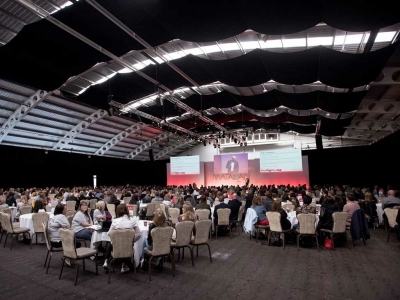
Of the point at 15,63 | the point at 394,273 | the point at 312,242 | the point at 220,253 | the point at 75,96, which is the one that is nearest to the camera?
the point at 394,273

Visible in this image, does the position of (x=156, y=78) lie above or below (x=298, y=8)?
above

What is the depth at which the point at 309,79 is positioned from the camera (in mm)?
7121

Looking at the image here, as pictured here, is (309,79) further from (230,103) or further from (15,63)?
(15,63)

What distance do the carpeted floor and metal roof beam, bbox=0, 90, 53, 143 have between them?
1069 centimetres

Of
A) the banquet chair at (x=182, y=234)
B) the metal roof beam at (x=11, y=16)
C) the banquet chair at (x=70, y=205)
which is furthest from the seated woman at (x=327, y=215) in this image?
the metal roof beam at (x=11, y=16)

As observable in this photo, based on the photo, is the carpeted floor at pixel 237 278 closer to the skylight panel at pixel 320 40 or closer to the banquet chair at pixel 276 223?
the banquet chair at pixel 276 223

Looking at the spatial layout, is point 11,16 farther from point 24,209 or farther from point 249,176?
point 249,176

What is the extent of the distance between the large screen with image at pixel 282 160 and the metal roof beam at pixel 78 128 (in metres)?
12.0

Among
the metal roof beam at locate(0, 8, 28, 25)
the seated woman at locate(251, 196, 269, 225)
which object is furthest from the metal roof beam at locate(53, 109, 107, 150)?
the seated woman at locate(251, 196, 269, 225)

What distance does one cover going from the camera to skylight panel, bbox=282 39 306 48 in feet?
28.2

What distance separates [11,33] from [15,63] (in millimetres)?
2907

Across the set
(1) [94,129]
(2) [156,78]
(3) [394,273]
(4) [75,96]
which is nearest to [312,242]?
(3) [394,273]

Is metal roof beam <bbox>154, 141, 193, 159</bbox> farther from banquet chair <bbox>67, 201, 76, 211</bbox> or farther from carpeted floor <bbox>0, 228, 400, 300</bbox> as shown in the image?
carpeted floor <bbox>0, 228, 400, 300</bbox>

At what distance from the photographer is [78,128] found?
60.1 ft
